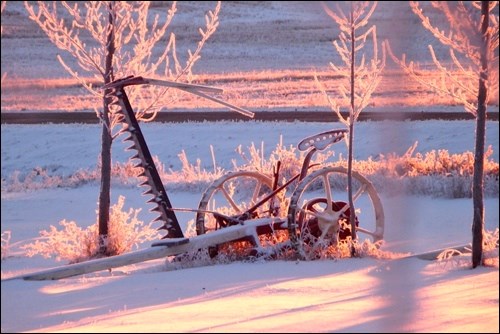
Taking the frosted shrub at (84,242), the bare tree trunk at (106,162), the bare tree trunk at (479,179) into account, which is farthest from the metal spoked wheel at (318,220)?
the bare tree trunk at (106,162)

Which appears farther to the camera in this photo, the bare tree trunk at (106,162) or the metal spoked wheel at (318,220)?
the bare tree trunk at (106,162)

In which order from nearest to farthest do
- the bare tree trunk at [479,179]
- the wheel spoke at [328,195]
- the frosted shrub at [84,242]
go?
1. the bare tree trunk at [479,179]
2. the wheel spoke at [328,195]
3. the frosted shrub at [84,242]

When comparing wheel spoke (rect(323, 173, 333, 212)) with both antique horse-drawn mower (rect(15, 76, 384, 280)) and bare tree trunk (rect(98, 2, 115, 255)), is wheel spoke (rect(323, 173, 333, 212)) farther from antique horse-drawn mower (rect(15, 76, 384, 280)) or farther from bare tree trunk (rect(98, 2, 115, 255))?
bare tree trunk (rect(98, 2, 115, 255))

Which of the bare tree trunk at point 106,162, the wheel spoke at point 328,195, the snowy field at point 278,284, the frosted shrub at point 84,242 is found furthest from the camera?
the bare tree trunk at point 106,162

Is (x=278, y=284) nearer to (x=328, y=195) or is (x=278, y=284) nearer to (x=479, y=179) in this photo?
(x=328, y=195)

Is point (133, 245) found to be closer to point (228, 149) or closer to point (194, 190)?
point (194, 190)

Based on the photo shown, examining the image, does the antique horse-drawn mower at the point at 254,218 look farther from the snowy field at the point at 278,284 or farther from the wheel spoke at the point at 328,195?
the snowy field at the point at 278,284

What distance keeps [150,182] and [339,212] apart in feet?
5.29

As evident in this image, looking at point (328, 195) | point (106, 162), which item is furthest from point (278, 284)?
point (106, 162)

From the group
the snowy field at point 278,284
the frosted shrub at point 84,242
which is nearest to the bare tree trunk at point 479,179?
the snowy field at point 278,284

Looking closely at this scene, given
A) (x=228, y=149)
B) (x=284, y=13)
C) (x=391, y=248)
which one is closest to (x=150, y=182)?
(x=391, y=248)

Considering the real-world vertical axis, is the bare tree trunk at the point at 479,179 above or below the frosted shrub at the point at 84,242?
above

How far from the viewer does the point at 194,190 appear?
13680 mm

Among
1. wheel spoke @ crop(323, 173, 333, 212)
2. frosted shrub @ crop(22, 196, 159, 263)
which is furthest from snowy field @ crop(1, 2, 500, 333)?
wheel spoke @ crop(323, 173, 333, 212)
